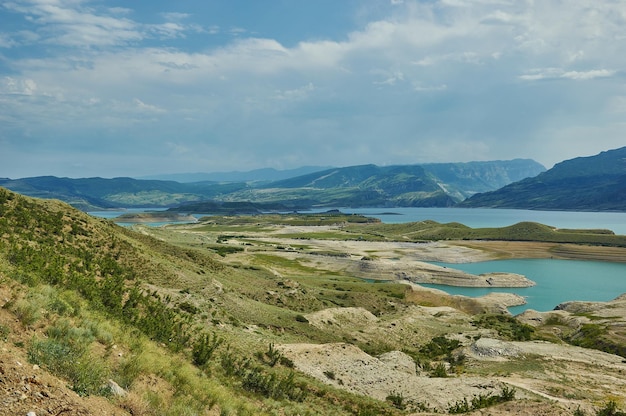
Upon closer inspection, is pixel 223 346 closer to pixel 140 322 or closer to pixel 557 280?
pixel 140 322

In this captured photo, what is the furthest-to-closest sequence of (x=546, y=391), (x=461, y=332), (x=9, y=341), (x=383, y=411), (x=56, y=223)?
(x=461, y=332) → (x=56, y=223) → (x=546, y=391) → (x=383, y=411) → (x=9, y=341)

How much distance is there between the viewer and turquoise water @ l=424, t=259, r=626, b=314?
104m

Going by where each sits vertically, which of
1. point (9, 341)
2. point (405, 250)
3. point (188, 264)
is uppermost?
point (9, 341)

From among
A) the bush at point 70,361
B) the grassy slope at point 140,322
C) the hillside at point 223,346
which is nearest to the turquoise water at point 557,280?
Answer: the hillside at point 223,346

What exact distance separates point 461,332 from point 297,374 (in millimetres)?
38359

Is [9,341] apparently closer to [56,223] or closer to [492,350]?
[56,223]

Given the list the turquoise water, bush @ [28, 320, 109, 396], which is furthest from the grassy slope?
the turquoise water

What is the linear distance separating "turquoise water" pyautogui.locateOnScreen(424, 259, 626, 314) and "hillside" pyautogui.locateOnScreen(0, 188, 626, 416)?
1540 inches

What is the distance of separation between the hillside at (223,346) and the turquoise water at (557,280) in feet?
128

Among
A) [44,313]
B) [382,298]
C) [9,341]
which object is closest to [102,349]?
[44,313]

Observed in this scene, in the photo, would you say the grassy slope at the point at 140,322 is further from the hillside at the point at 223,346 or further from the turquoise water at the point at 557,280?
the turquoise water at the point at 557,280

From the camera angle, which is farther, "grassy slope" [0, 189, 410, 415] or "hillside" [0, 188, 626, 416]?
"grassy slope" [0, 189, 410, 415]

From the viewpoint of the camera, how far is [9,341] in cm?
1109

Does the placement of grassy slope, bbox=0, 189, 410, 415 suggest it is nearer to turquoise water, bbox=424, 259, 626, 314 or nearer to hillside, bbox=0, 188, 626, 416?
hillside, bbox=0, 188, 626, 416
